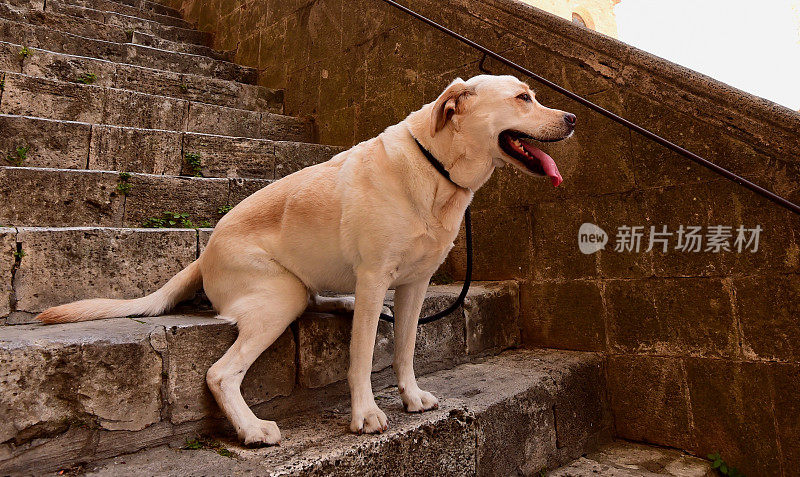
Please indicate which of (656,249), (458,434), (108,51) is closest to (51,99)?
(108,51)

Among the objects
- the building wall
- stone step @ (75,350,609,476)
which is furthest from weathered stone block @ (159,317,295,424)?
the building wall

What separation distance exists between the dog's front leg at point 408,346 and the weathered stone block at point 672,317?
1589mm

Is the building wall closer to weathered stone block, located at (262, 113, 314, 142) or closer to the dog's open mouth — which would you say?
weathered stone block, located at (262, 113, 314, 142)

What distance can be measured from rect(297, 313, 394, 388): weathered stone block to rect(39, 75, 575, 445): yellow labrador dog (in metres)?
0.19

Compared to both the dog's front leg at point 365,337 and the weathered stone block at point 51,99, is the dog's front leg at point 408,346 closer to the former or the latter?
the dog's front leg at point 365,337

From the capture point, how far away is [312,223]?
1968 mm


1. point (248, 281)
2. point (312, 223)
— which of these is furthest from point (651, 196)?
point (248, 281)

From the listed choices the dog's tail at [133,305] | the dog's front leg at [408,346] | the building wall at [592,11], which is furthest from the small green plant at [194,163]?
the building wall at [592,11]

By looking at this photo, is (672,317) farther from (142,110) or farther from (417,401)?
(142,110)

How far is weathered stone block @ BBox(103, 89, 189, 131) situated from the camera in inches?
143

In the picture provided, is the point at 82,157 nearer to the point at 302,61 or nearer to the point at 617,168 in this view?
the point at 302,61

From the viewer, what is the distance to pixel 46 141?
9.55ft

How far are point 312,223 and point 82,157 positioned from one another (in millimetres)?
2127

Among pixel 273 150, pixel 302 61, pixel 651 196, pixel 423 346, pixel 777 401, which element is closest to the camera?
pixel 777 401
